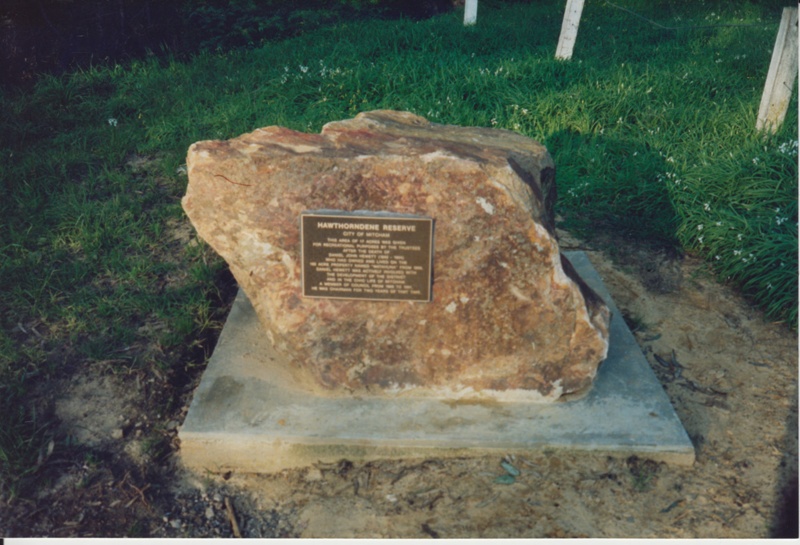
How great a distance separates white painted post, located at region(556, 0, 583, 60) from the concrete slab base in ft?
14.5

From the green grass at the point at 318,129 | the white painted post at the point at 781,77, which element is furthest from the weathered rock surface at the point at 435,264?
the white painted post at the point at 781,77

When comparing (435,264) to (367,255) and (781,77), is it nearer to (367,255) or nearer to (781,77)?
(367,255)

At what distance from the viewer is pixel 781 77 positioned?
5.11 meters

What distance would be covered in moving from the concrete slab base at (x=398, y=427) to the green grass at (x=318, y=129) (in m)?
0.64

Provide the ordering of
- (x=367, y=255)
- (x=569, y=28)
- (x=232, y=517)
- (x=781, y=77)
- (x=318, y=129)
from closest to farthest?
(x=232, y=517)
(x=367, y=255)
(x=781, y=77)
(x=318, y=129)
(x=569, y=28)

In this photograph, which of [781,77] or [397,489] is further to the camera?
[781,77]

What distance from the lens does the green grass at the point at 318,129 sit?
3891 mm

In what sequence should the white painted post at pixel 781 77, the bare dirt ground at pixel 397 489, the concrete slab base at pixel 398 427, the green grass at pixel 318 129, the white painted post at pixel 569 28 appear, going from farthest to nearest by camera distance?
the white painted post at pixel 569 28
the white painted post at pixel 781 77
the green grass at pixel 318 129
the concrete slab base at pixel 398 427
the bare dirt ground at pixel 397 489

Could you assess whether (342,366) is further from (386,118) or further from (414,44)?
(414,44)

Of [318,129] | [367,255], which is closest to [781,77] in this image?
[318,129]

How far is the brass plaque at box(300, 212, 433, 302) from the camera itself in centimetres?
293

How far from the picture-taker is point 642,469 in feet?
9.90

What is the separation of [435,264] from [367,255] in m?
0.29

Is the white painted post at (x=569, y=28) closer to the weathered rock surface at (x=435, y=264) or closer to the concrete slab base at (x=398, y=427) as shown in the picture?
the weathered rock surface at (x=435, y=264)
